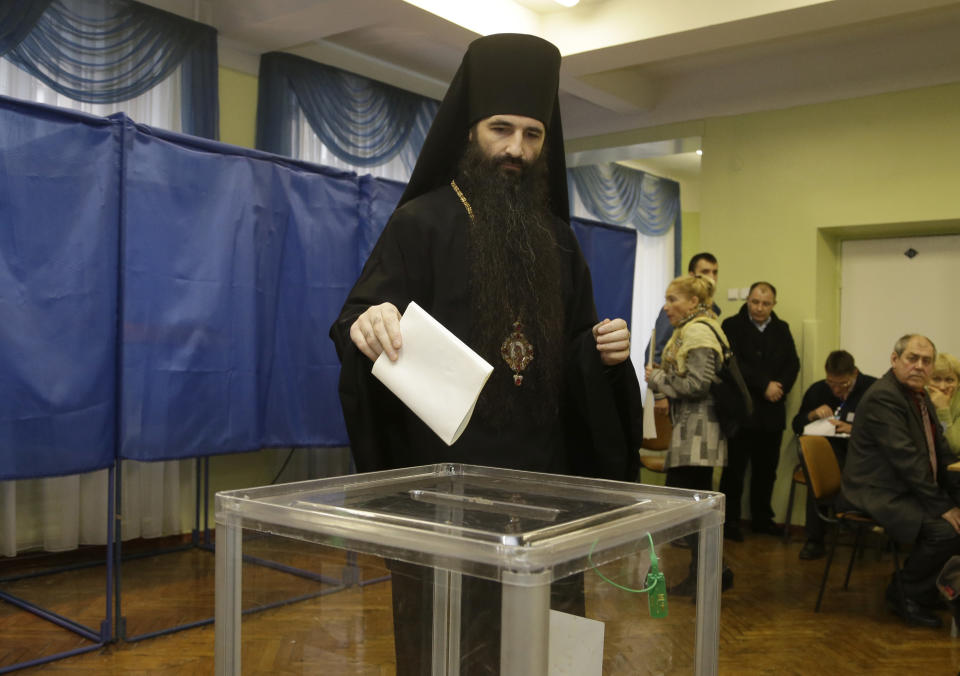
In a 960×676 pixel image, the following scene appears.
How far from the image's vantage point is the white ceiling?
5.55 metres

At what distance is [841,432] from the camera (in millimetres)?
5828

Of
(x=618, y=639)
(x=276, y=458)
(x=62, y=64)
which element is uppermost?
(x=62, y=64)

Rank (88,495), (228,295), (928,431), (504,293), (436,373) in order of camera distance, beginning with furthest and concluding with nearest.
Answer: (88,495), (928,431), (228,295), (504,293), (436,373)

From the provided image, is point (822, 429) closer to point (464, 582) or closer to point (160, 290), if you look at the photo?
point (160, 290)

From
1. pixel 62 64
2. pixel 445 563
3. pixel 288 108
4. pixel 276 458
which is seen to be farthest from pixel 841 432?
pixel 445 563

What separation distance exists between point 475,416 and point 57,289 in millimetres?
2438

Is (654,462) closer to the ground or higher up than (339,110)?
closer to the ground

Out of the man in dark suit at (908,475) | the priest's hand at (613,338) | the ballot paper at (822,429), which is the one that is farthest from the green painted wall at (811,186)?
the priest's hand at (613,338)

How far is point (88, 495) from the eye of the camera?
17.0ft

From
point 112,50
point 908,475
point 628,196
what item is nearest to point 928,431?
point 908,475

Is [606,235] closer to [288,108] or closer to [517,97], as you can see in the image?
[288,108]

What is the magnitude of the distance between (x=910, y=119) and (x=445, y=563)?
684 centimetres

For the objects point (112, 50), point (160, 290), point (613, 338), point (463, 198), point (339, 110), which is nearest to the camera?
point (613, 338)

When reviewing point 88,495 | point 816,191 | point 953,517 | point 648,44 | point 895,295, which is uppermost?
point 648,44
